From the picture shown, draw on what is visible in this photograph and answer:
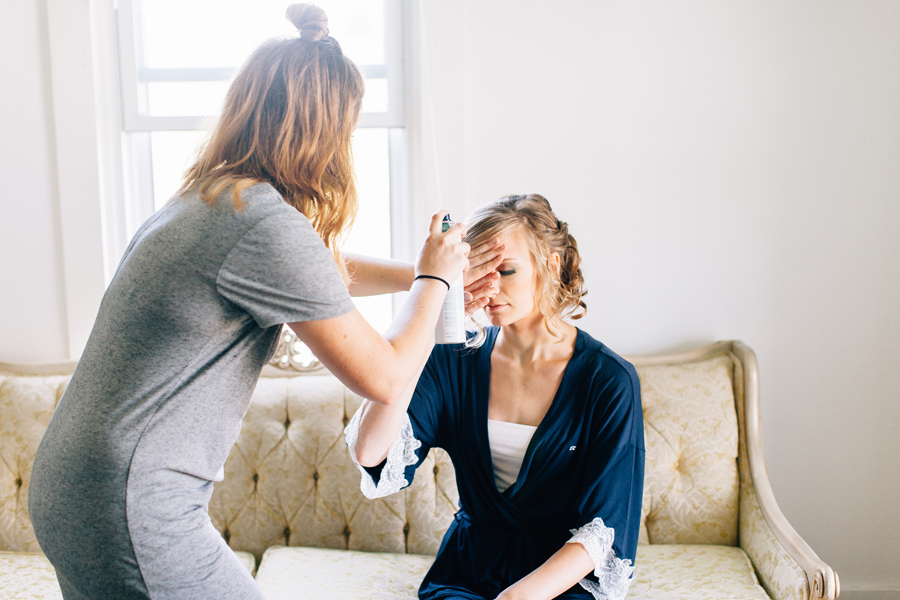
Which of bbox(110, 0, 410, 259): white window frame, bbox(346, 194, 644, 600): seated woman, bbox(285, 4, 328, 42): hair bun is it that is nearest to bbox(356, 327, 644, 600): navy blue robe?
bbox(346, 194, 644, 600): seated woman

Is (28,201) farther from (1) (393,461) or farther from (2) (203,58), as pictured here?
(1) (393,461)

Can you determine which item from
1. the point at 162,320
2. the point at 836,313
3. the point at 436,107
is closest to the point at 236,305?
the point at 162,320

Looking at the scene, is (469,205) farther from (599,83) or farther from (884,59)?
(884,59)

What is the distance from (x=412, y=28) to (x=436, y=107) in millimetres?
283

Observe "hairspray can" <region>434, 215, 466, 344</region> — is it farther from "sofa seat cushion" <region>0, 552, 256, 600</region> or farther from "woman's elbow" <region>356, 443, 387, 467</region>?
"sofa seat cushion" <region>0, 552, 256, 600</region>

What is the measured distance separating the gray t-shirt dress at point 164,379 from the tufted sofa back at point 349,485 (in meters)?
0.99

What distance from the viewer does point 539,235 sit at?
4.51 ft

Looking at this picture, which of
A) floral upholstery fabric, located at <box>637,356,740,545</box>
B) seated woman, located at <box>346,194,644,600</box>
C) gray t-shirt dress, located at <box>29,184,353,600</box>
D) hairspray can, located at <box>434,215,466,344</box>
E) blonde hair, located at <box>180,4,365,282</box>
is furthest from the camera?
floral upholstery fabric, located at <box>637,356,740,545</box>

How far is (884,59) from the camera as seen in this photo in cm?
196

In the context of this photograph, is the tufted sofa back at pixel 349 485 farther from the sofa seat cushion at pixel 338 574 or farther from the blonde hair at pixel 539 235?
the blonde hair at pixel 539 235

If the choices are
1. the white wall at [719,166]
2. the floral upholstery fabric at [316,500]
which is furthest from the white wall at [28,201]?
the white wall at [719,166]

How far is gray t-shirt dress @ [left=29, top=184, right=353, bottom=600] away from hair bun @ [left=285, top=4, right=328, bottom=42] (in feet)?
0.84

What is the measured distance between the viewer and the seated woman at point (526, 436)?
120 centimetres

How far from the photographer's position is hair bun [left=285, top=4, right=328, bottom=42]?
35.5 inches
